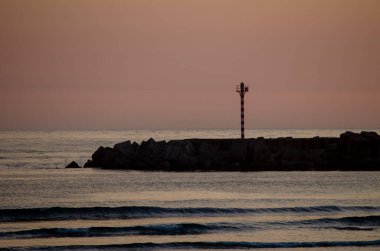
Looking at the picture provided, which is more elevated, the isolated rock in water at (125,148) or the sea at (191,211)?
the isolated rock in water at (125,148)

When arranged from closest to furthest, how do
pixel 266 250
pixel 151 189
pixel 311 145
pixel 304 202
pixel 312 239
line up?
pixel 266 250, pixel 312 239, pixel 304 202, pixel 151 189, pixel 311 145

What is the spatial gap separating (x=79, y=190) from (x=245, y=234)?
625 inches

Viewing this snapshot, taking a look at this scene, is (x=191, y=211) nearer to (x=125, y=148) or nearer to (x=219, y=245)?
(x=219, y=245)

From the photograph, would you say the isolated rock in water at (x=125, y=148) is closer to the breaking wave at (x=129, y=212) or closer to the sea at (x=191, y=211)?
the sea at (x=191, y=211)

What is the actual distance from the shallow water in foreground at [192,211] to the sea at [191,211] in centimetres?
3

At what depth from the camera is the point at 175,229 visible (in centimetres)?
3116

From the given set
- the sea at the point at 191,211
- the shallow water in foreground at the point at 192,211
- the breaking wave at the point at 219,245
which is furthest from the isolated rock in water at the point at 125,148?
the breaking wave at the point at 219,245

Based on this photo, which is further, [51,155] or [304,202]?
[51,155]

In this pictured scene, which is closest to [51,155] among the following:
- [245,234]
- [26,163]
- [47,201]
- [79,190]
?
[26,163]

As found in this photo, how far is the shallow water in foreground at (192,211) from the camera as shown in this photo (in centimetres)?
2856

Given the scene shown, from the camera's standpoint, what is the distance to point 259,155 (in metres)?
55.6

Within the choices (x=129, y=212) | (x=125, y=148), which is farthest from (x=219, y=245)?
(x=125, y=148)

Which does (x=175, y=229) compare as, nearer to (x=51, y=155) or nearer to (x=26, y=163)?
(x=26, y=163)

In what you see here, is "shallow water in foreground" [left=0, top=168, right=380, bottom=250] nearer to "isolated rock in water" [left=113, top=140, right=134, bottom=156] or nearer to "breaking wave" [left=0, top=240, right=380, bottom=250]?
"breaking wave" [left=0, top=240, right=380, bottom=250]
